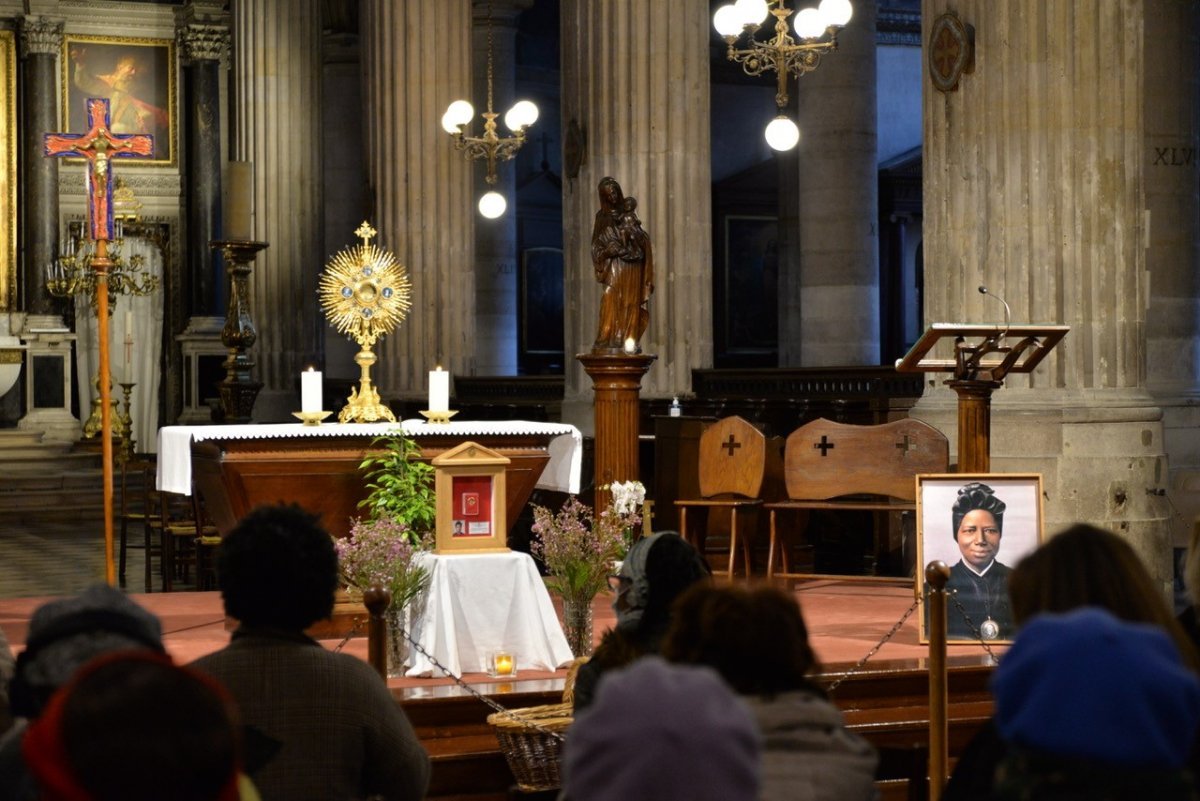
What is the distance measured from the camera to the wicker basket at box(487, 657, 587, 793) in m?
6.08

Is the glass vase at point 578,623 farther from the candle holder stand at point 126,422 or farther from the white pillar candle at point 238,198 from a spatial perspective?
the candle holder stand at point 126,422

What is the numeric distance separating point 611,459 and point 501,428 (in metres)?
1.13

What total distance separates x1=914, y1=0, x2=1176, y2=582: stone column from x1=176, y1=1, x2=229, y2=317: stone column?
45.5ft

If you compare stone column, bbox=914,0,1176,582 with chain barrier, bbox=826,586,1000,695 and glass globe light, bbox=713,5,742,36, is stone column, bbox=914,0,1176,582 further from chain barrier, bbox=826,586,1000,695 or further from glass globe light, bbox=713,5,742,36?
chain barrier, bbox=826,586,1000,695

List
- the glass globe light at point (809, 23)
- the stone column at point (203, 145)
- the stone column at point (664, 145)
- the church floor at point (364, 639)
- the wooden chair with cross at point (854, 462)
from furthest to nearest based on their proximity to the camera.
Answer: the stone column at point (203, 145) < the stone column at point (664, 145) < the glass globe light at point (809, 23) < the wooden chair with cross at point (854, 462) < the church floor at point (364, 639)

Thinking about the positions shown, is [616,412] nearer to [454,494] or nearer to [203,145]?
[454,494]

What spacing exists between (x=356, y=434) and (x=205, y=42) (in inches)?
596

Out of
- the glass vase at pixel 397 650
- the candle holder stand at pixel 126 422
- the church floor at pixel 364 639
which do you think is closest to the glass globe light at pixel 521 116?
the church floor at pixel 364 639

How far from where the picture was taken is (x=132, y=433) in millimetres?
22656

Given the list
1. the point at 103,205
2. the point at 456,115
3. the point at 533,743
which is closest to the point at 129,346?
the point at 456,115

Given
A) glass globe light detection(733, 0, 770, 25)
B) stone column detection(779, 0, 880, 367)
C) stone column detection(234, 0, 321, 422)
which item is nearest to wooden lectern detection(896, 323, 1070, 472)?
glass globe light detection(733, 0, 770, 25)

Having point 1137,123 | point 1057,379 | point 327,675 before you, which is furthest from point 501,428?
point 327,675

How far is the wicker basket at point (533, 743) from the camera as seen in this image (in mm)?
6082

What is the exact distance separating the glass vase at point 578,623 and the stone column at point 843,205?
11.0 meters
